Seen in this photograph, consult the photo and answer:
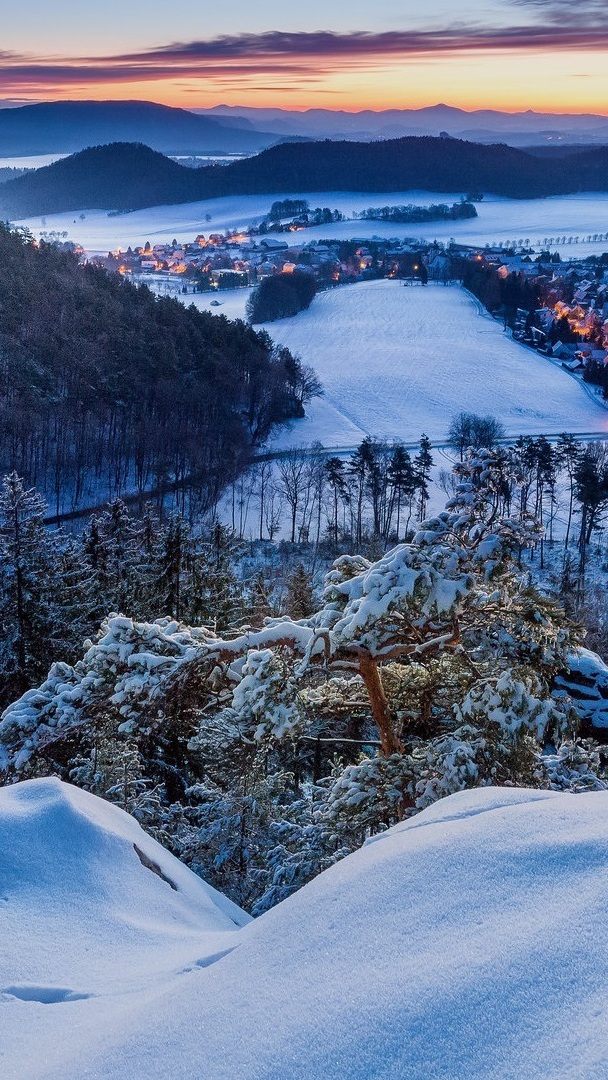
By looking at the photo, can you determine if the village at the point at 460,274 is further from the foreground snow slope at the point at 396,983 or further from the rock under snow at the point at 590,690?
the foreground snow slope at the point at 396,983

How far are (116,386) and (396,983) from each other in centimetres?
7503

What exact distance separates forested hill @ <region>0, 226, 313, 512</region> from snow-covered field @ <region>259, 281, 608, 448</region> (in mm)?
7339

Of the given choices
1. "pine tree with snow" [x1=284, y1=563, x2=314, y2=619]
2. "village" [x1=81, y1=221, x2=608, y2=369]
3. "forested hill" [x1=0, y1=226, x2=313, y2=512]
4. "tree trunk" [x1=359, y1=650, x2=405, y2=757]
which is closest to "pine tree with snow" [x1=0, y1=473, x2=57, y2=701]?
"pine tree with snow" [x1=284, y1=563, x2=314, y2=619]

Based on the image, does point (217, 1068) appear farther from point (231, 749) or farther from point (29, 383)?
point (29, 383)

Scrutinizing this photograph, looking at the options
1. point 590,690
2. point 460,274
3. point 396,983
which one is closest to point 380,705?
point 396,983

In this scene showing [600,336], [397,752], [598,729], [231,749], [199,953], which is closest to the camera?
[199,953]

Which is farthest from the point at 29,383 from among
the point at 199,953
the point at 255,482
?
the point at 199,953

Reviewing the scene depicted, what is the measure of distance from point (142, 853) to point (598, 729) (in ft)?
61.8

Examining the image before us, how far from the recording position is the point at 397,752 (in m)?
9.50

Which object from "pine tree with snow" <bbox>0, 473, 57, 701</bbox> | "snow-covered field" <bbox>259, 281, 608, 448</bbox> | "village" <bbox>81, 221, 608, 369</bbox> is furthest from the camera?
"village" <bbox>81, 221, 608, 369</bbox>

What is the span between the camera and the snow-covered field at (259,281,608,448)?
8450 centimetres

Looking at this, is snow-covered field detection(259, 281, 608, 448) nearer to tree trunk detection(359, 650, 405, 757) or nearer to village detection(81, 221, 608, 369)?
village detection(81, 221, 608, 369)

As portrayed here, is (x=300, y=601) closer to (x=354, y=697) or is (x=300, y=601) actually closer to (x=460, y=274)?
(x=354, y=697)

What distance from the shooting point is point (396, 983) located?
12.2 ft
